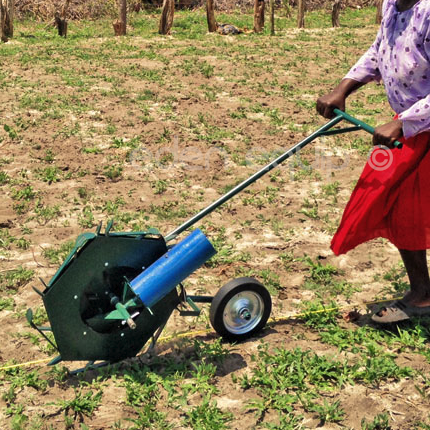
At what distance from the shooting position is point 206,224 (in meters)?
5.11

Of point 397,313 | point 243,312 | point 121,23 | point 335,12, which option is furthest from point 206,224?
point 335,12

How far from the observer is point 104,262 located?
307 cm

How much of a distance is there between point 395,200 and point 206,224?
2.01 m

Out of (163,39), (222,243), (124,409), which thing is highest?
(163,39)

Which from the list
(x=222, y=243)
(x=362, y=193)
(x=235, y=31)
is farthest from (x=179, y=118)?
(x=235, y=31)

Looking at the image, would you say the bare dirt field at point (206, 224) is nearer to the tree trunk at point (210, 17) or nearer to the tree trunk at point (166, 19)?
the tree trunk at point (166, 19)

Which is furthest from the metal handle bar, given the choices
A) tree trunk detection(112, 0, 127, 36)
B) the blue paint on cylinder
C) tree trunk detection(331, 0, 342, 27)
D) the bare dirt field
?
tree trunk detection(331, 0, 342, 27)

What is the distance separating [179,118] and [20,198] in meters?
2.52

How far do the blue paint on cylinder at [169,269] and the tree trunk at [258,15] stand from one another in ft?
43.0

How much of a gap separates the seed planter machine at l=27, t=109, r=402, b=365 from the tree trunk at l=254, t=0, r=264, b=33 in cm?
1300

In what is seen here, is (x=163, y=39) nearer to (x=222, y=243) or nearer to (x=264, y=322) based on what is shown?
(x=222, y=243)

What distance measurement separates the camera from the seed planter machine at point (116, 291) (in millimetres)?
2975

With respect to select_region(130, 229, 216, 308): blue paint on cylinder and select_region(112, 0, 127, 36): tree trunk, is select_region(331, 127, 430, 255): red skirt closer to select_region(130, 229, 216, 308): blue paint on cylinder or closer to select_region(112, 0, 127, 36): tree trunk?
select_region(130, 229, 216, 308): blue paint on cylinder

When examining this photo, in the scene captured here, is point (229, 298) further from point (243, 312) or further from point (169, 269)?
point (169, 269)
